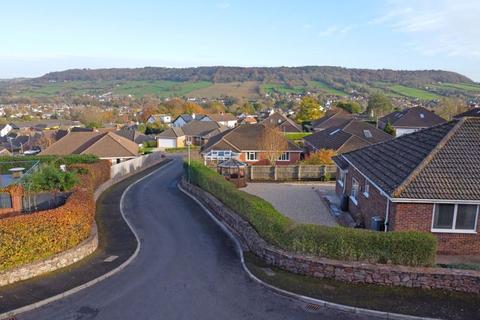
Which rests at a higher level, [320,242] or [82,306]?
[320,242]

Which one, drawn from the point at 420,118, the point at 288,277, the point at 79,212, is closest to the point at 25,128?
the point at 420,118

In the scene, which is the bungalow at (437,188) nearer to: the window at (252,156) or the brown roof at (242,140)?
the brown roof at (242,140)

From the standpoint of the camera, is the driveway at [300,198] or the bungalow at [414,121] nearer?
the driveway at [300,198]

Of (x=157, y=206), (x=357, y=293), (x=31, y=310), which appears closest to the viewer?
(x=31, y=310)

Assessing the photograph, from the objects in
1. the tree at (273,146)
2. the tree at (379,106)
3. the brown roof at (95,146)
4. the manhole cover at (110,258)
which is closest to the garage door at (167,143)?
the brown roof at (95,146)

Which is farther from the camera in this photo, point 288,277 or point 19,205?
point 19,205

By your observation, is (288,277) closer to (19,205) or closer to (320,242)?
(320,242)
